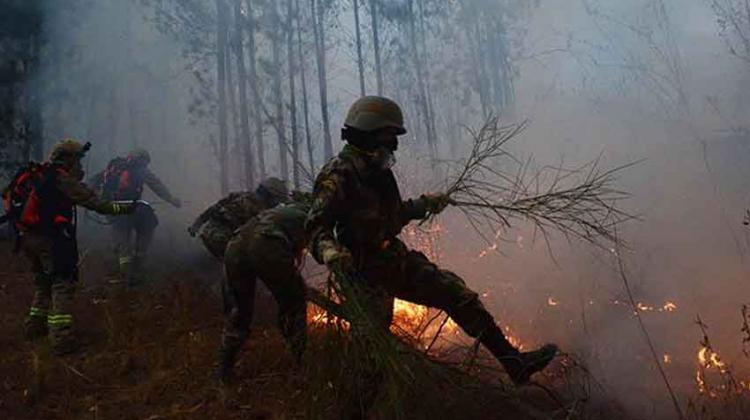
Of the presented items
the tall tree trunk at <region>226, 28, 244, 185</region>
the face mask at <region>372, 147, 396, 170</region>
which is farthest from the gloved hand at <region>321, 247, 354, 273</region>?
the tall tree trunk at <region>226, 28, 244, 185</region>

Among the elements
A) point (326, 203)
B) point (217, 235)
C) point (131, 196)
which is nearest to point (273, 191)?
point (217, 235)

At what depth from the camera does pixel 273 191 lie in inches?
210

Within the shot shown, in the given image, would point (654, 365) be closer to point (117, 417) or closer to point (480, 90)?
point (117, 417)

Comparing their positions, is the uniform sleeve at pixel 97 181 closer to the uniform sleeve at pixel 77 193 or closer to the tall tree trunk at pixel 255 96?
the uniform sleeve at pixel 77 193

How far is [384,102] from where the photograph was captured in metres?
3.63

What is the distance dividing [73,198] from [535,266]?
229 inches

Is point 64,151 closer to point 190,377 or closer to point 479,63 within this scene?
point 190,377

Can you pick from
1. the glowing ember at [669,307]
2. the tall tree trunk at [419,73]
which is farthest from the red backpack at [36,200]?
the tall tree trunk at [419,73]

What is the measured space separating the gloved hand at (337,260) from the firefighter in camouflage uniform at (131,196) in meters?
5.76

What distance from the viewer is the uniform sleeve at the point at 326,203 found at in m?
3.25

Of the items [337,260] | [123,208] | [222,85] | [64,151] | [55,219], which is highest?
[222,85]

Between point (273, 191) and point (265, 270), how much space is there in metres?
1.25

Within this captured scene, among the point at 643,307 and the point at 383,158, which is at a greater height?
the point at 383,158

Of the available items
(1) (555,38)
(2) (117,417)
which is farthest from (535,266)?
(1) (555,38)
